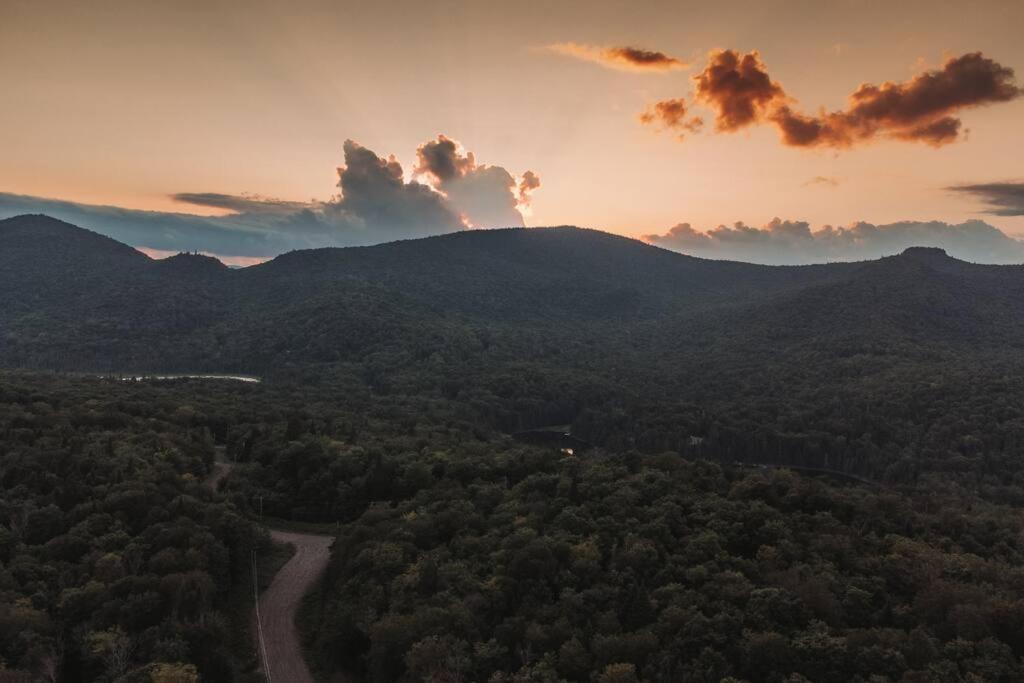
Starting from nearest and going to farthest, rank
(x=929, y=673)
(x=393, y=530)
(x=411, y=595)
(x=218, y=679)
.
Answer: (x=929, y=673)
(x=218, y=679)
(x=411, y=595)
(x=393, y=530)

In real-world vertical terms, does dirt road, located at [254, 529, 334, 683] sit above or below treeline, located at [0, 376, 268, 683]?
below

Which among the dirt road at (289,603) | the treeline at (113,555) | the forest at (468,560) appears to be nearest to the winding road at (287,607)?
the dirt road at (289,603)

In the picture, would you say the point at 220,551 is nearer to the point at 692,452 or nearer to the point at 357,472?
the point at 357,472

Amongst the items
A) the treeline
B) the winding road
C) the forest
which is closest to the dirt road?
the winding road

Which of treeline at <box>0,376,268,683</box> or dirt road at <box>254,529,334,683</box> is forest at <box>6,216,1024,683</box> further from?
dirt road at <box>254,529,334,683</box>

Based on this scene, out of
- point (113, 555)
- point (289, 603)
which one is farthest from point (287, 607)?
point (113, 555)

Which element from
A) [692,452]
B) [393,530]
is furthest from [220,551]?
[692,452]

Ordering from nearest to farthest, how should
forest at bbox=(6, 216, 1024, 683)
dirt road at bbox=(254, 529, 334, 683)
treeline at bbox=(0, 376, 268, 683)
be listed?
forest at bbox=(6, 216, 1024, 683) → treeline at bbox=(0, 376, 268, 683) → dirt road at bbox=(254, 529, 334, 683)
